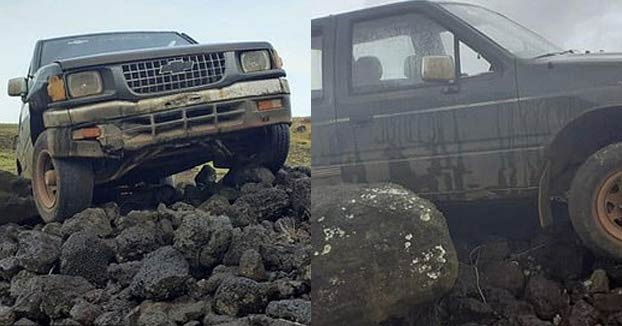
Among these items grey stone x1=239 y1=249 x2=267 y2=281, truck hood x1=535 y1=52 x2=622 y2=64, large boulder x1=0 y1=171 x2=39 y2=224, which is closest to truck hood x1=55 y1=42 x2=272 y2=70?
large boulder x1=0 y1=171 x2=39 y2=224

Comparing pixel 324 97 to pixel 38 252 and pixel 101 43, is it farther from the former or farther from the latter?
pixel 38 252

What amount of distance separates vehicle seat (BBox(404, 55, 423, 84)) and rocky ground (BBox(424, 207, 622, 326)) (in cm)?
35

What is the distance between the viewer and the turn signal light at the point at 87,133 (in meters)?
2.44

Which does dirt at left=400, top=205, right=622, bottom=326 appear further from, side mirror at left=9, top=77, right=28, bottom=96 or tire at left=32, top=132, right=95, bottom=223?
side mirror at left=9, top=77, right=28, bottom=96

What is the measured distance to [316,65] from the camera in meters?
2.36

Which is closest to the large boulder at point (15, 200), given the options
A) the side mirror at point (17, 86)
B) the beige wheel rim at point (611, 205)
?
the side mirror at point (17, 86)

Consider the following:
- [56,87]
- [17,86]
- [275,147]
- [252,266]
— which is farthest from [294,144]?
[17,86]

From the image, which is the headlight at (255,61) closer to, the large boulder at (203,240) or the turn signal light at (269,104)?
the turn signal light at (269,104)

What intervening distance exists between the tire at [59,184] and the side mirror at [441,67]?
40.6 inches

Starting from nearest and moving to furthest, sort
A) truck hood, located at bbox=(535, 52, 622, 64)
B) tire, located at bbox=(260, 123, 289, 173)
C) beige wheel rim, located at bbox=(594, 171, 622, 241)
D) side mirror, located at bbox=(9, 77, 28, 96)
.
→ beige wheel rim, located at bbox=(594, 171, 622, 241)
truck hood, located at bbox=(535, 52, 622, 64)
side mirror, located at bbox=(9, 77, 28, 96)
tire, located at bbox=(260, 123, 289, 173)

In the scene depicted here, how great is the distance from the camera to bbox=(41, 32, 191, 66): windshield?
8.31ft

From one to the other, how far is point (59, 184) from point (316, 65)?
2.82 ft

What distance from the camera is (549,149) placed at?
222 cm

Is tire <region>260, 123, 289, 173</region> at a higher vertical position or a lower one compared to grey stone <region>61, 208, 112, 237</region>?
higher
